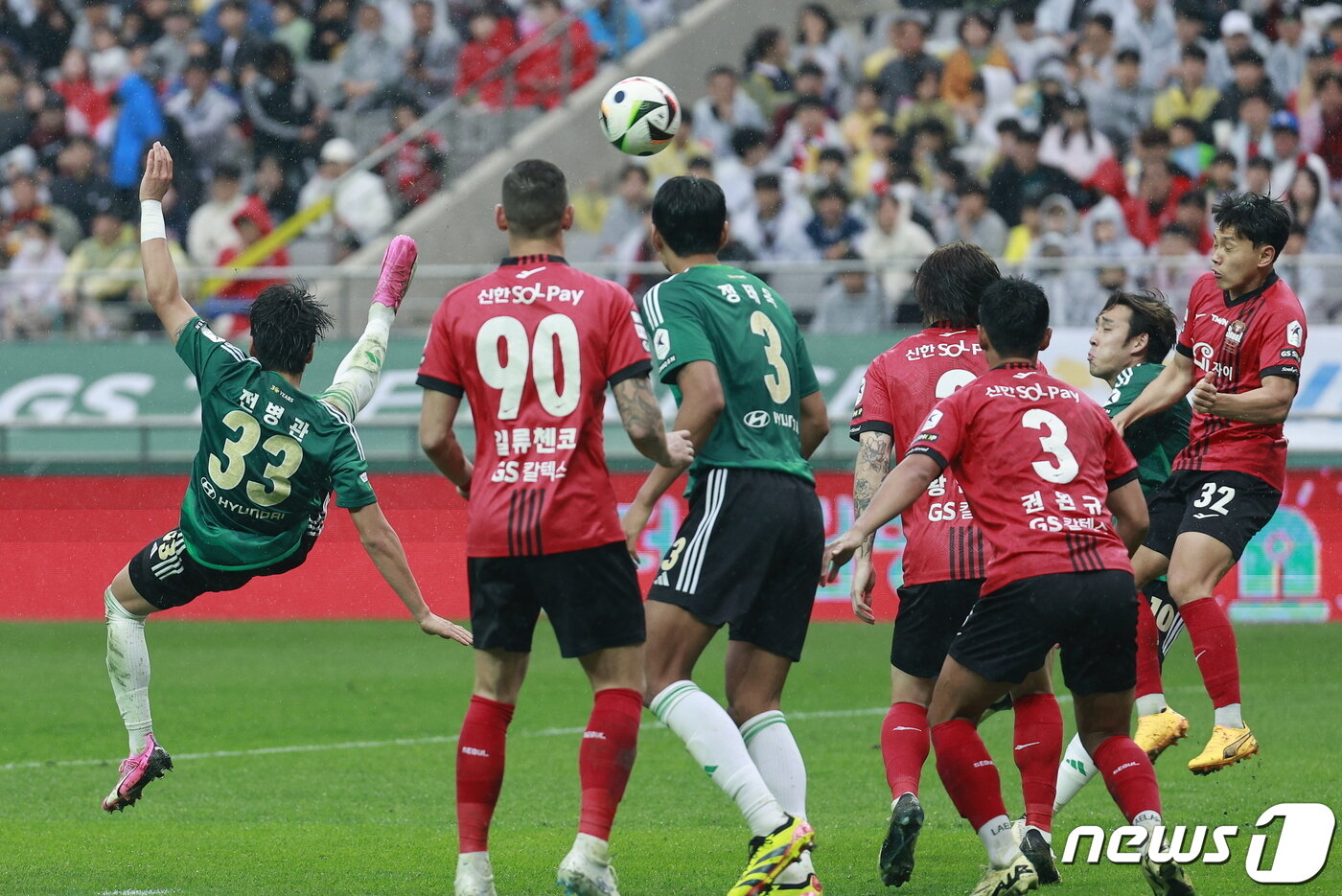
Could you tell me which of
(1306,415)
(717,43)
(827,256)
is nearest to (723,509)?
(1306,415)

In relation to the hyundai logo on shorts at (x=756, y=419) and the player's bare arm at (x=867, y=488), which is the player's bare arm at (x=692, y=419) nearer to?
the hyundai logo on shorts at (x=756, y=419)

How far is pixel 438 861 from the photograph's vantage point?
667 cm

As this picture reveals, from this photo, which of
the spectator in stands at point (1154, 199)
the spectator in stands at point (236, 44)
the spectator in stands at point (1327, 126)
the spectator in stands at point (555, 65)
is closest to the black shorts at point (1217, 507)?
the spectator in stands at point (1154, 199)

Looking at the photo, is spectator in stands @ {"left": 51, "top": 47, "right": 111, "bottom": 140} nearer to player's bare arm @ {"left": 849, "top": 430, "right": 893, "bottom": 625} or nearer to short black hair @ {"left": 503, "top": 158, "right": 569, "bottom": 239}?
player's bare arm @ {"left": 849, "top": 430, "right": 893, "bottom": 625}

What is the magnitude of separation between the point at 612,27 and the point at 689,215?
1547 centimetres

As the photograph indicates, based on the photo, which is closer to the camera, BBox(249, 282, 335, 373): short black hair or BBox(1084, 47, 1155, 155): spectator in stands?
BBox(249, 282, 335, 373): short black hair

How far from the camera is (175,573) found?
7094 millimetres

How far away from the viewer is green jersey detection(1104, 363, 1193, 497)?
763 centimetres

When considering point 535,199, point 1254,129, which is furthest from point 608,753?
point 1254,129

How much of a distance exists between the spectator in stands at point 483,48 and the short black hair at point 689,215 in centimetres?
1475

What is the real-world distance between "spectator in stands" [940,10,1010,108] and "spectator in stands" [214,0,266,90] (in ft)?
25.8

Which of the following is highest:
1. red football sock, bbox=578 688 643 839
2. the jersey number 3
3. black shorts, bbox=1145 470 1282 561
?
the jersey number 3

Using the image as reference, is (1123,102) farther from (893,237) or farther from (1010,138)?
(893,237)

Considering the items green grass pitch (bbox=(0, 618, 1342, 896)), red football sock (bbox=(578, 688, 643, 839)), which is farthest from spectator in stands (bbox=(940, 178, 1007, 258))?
red football sock (bbox=(578, 688, 643, 839))
